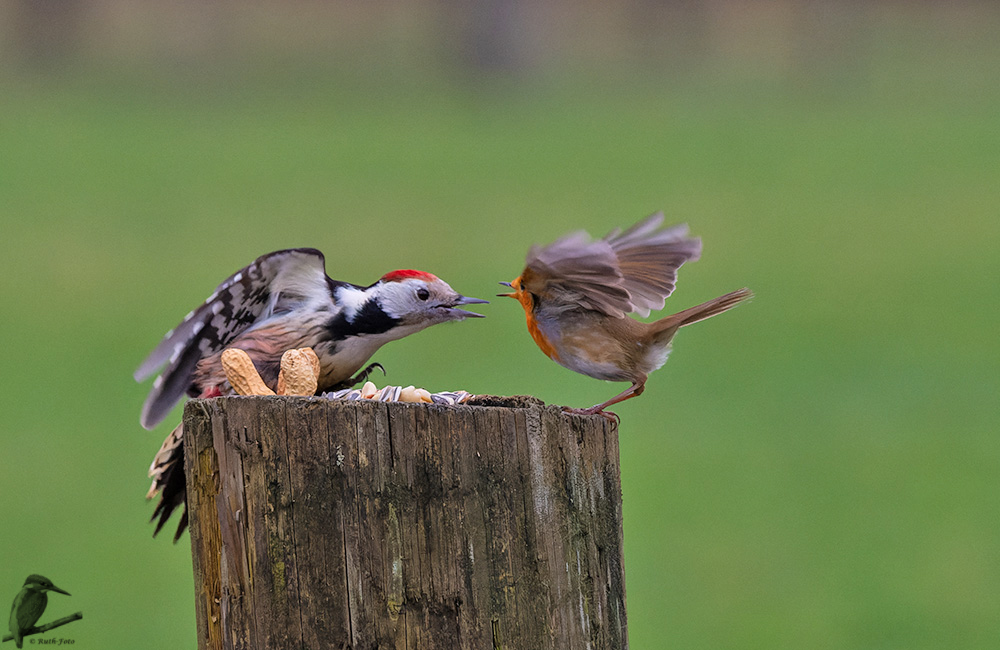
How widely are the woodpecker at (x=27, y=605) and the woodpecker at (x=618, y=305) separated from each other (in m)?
1.83

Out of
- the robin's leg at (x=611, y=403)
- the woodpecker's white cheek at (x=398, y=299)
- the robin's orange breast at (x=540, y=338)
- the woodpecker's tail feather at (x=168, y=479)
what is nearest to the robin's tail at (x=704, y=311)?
the robin's leg at (x=611, y=403)

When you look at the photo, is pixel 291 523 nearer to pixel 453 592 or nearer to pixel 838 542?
pixel 453 592

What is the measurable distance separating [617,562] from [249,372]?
1280 millimetres

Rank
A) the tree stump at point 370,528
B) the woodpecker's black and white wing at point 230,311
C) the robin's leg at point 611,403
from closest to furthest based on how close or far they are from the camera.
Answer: the tree stump at point 370,528, the robin's leg at point 611,403, the woodpecker's black and white wing at point 230,311

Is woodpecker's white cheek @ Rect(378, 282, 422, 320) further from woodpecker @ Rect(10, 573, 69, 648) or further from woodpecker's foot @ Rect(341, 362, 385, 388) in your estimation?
woodpecker @ Rect(10, 573, 69, 648)

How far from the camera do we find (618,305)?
4.15 metres

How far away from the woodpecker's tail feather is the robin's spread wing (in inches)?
51.5

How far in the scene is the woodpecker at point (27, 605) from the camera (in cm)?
350

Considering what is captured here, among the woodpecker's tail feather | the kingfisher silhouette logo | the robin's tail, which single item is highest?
the robin's tail

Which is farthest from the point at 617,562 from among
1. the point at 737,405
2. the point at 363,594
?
the point at 737,405

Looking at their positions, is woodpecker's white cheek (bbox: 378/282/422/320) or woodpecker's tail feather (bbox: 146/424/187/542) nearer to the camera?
woodpecker's tail feather (bbox: 146/424/187/542)

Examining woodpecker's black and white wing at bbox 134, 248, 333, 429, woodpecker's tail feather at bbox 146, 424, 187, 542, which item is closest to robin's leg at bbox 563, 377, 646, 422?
woodpecker's black and white wing at bbox 134, 248, 333, 429

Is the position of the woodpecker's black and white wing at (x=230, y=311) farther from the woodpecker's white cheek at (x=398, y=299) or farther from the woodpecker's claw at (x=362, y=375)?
the woodpecker's claw at (x=362, y=375)

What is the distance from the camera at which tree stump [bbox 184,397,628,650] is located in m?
2.83
